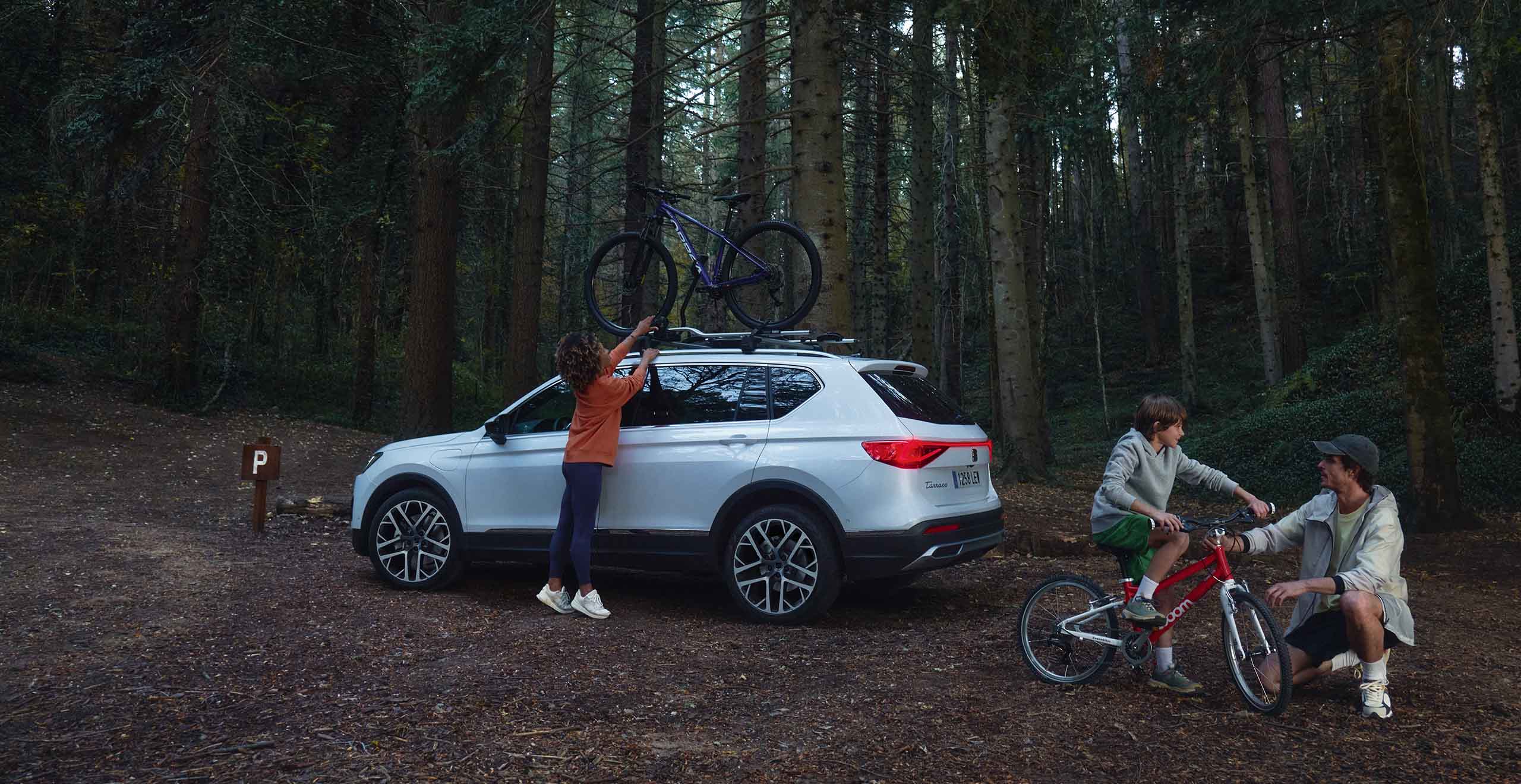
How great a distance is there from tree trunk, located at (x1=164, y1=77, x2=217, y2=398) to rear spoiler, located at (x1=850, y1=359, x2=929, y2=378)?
47.3ft

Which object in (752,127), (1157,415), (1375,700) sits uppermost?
(752,127)

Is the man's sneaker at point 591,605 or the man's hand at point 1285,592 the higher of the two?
the man's hand at point 1285,592

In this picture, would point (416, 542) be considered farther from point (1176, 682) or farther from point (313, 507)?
point (1176, 682)

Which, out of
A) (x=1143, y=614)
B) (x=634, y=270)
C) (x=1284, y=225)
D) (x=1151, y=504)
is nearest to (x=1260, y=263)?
(x=1284, y=225)

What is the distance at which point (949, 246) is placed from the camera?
24219 millimetres

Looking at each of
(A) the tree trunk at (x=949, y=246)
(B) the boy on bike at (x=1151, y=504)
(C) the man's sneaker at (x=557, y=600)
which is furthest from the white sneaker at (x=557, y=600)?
(A) the tree trunk at (x=949, y=246)

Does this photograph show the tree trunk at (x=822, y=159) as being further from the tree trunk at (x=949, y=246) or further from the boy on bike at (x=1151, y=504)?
the tree trunk at (x=949, y=246)

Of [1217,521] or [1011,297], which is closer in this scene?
[1217,521]

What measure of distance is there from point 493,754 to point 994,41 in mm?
8612

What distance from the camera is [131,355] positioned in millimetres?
20562

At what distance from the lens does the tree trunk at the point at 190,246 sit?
17422mm

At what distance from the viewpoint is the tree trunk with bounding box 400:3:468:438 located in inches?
539

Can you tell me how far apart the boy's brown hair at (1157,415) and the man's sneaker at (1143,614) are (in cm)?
84

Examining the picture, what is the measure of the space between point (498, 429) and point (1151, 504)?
4580 millimetres
